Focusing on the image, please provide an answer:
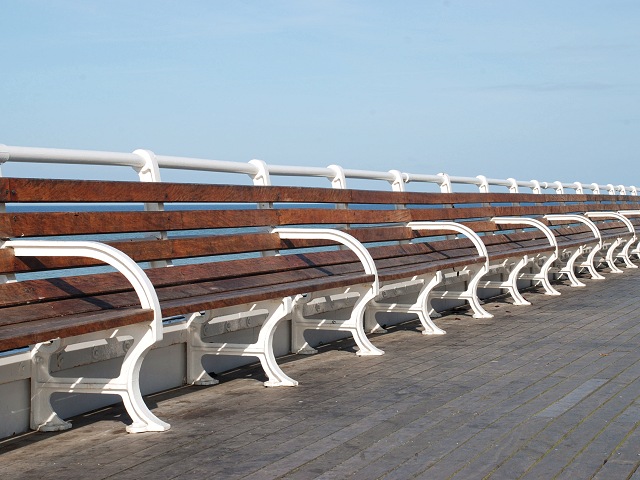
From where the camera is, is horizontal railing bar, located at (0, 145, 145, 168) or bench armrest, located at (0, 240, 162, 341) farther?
horizontal railing bar, located at (0, 145, 145, 168)

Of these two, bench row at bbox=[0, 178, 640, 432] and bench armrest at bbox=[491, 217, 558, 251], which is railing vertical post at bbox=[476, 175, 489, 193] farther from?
bench row at bbox=[0, 178, 640, 432]

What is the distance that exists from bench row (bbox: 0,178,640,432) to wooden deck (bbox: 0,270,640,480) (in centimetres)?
24

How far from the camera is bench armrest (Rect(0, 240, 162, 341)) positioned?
13.7 feet

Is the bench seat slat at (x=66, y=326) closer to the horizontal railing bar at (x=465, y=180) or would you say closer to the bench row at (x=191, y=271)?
the bench row at (x=191, y=271)

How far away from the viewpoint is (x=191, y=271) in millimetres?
5297

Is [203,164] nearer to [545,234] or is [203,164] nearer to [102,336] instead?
[102,336]

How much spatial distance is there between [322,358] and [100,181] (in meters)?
2.22

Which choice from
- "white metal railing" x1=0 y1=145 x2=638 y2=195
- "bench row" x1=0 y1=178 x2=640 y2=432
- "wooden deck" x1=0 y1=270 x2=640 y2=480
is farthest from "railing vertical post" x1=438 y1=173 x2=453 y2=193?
"wooden deck" x1=0 y1=270 x2=640 y2=480

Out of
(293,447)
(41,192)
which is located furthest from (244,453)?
(41,192)

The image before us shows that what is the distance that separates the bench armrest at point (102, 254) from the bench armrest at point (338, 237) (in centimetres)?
197

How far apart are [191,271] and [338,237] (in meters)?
1.18

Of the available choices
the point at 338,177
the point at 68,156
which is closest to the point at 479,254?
the point at 338,177

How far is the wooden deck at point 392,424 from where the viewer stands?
12.1ft

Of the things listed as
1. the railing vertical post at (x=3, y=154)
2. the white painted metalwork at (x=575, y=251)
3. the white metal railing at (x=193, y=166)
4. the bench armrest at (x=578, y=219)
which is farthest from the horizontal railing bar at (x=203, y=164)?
the bench armrest at (x=578, y=219)
